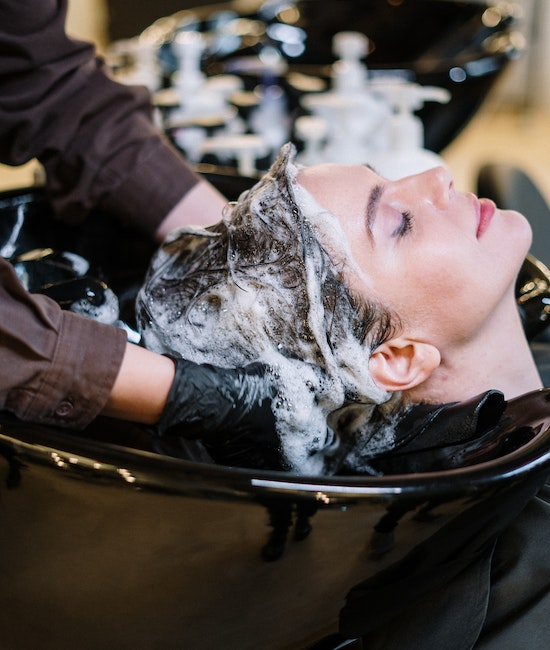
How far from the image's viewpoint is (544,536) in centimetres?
90

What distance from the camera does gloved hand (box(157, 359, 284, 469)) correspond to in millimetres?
830

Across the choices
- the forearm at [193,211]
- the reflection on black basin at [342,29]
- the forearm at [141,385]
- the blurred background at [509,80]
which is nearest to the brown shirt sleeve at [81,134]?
the forearm at [193,211]

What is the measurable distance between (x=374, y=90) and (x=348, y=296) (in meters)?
1.00

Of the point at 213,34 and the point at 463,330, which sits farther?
the point at 213,34

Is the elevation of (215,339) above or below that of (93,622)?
above

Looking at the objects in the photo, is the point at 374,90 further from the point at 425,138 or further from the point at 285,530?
the point at 285,530

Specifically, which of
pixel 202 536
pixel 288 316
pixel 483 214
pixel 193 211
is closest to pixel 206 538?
pixel 202 536

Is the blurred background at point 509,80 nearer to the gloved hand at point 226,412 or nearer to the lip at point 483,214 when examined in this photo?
the lip at point 483,214

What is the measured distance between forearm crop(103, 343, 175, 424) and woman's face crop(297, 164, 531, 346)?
10.3 inches

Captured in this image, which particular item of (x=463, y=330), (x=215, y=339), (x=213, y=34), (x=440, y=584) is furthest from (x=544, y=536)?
Result: (x=213, y=34)

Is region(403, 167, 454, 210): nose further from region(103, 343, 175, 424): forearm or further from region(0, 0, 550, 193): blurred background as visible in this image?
region(0, 0, 550, 193): blurred background

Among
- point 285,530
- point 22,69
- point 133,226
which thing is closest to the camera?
Result: point 285,530

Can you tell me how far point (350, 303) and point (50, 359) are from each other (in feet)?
1.15

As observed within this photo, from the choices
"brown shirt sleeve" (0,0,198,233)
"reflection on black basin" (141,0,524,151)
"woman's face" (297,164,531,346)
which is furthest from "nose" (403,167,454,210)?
"reflection on black basin" (141,0,524,151)
